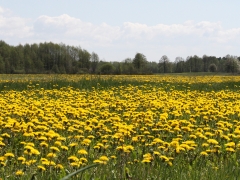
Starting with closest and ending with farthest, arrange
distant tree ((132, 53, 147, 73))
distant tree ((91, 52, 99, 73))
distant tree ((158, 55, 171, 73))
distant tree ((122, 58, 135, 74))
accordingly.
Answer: distant tree ((122, 58, 135, 74)), distant tree ((132, 53, 147, 73)), distant tree ((91, 52, 99, 73)), distant tree ((158, 55, 171, 73))

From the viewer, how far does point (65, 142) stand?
17.5ft

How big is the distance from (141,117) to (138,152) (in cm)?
155

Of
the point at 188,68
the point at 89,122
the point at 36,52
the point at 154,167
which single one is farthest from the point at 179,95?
the point at 188,68

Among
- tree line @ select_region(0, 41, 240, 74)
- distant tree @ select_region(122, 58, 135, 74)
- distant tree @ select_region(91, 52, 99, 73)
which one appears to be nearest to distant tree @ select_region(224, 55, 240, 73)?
tree line @ select_region(0, 41, 240, 74)

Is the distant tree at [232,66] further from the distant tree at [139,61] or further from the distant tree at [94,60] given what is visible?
the distant tree at [94,60]

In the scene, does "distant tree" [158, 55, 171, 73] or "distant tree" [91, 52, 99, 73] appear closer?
"distant tree" [91, 52, 99, 73]

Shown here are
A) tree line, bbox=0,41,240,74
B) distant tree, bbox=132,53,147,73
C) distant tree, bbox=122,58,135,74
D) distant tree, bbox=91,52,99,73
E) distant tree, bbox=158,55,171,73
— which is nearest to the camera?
distant tree, bbox=122,58,135,74

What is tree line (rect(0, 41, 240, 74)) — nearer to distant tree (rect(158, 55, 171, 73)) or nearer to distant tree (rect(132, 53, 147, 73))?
distant tree (rect(132, 53, 147, 73))

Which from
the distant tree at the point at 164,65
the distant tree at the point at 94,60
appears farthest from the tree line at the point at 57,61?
the distant tree at the point at 164,65

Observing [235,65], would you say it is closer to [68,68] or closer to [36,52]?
[68,68]

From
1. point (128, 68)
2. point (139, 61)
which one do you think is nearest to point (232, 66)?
point (128, 68)

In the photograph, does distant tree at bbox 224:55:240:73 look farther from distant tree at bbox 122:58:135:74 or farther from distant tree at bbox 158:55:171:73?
distant tree at bbox 158:55:171:73

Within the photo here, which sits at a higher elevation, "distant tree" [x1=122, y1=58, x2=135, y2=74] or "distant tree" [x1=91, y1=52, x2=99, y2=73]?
"distant tree" [x1=91, y1=52, x2=99, y2=73]

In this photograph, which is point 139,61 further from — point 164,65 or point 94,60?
point 164,65
